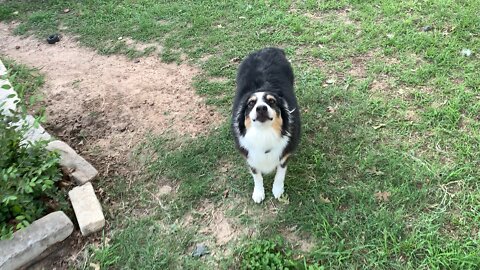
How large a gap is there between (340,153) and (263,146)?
959 mm

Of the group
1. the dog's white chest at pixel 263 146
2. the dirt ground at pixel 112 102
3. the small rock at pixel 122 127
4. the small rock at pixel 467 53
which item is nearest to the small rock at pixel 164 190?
the dirt ground at pixel 112 102

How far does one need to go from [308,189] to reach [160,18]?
3.69 metres

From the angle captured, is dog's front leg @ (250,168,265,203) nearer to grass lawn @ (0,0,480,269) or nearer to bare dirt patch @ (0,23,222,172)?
grass lawn @ (0,0,480,269)

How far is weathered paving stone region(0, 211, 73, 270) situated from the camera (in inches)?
102

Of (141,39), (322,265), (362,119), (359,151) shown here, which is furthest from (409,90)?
(141,39)

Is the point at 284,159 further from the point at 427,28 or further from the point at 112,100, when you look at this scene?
the point at 427,28

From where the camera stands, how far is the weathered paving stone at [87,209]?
114 inches

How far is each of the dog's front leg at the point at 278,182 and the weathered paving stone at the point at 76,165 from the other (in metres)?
1.50

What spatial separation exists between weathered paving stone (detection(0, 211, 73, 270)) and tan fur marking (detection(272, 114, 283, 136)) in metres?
1.61

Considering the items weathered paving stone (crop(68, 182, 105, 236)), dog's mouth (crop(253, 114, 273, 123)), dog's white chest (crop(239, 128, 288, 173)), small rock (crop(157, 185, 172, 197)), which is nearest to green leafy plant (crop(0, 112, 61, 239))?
weathered paving stone (crop(68, 182, 105, 236))

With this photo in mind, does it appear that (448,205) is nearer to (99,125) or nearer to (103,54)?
(99,125)

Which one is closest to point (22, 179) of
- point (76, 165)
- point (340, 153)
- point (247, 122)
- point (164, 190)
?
point (76, 165)

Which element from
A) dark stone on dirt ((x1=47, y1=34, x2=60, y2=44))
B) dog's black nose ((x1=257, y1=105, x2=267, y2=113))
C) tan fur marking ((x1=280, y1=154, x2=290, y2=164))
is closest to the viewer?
dog's black nose ((x1=257, y1=105, x2=267, y2=113))

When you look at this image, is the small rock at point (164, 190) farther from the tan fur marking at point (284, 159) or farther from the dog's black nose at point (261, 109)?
the dog's black nose at point (261, 109)
